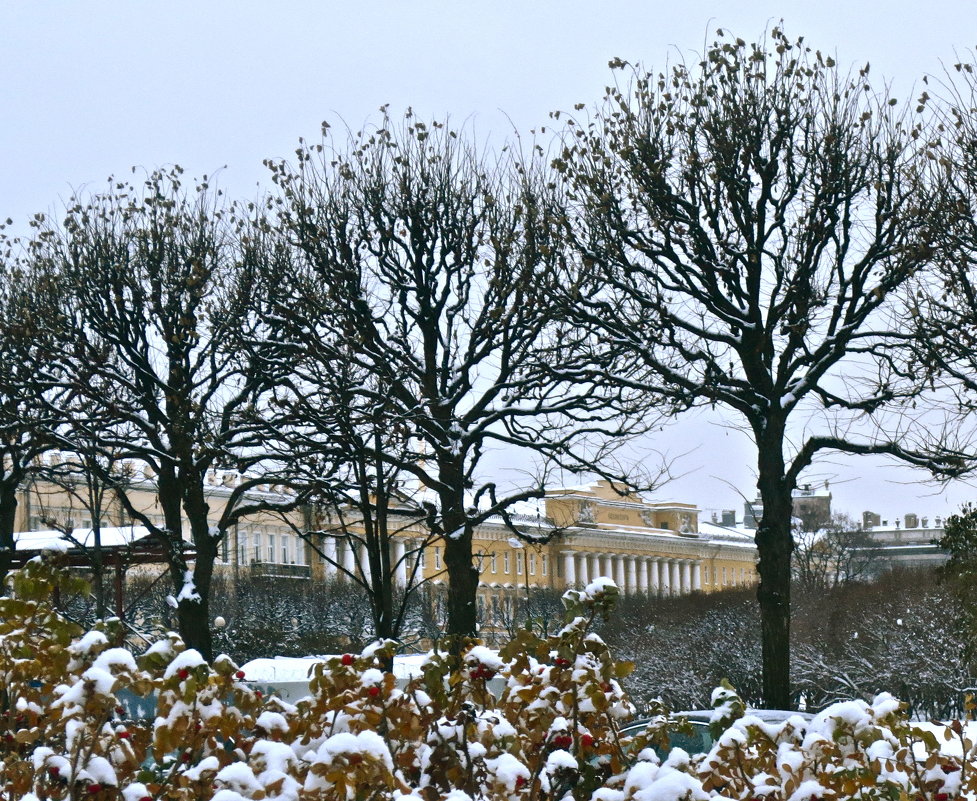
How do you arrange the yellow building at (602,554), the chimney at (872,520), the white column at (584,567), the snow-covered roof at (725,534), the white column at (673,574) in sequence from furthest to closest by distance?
the chimney at (872,520) → the snow-covered roof at (725,534) → the white column at (673,574) → the white column at (584,567) → the yellow building at (602,554)

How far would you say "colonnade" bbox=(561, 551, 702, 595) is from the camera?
9994cm

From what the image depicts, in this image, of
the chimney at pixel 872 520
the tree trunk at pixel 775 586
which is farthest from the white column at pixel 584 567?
the tree trunk at pixel 775 586

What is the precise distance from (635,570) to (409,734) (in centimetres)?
10168

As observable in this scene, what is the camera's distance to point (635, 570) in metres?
106

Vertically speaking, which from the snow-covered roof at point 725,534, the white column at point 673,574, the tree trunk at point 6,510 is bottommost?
the white column at point 673,574

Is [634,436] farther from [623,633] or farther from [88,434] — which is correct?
[623,633]

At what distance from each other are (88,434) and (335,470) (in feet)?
13.0

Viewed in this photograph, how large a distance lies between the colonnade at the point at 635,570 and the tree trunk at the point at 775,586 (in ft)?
263

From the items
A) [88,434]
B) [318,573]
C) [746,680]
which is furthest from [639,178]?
[318,573]

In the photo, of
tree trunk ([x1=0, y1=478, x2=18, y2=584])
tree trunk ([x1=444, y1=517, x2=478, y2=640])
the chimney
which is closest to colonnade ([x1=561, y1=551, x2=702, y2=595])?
the chimney

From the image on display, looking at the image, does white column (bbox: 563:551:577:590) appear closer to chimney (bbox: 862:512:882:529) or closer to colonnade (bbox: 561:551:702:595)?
colonnade (bbox: 561:551:702:595)

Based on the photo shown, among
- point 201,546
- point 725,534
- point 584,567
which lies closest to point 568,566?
point 584,567

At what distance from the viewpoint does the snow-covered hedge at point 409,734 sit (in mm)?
4922

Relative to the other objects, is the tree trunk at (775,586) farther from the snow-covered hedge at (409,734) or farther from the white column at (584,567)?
the white column at (584,567)
